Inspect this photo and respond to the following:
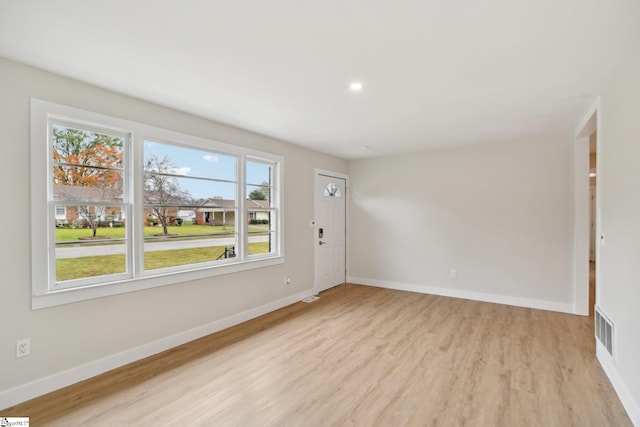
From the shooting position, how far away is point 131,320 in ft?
9.45

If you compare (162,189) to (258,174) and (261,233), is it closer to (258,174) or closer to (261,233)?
(258,174)

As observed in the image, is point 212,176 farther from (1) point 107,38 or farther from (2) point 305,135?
(1) point 107,38

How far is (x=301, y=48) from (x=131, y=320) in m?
2.88

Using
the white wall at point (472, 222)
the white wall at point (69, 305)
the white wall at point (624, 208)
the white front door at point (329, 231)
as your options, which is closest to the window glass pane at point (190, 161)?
the white wall at point (69, 305)

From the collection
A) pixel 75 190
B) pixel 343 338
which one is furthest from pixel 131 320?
pixel 343 338

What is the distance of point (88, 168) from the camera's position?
8.91 ft

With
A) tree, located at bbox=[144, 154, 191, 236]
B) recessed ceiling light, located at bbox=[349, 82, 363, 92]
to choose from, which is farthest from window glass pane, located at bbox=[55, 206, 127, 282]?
recessed ceiling light, located at bbox=[349, 82, 363, 92]

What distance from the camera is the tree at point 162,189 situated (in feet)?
10.3

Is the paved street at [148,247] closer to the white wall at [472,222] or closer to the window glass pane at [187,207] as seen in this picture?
the window glass pane at [187,207]

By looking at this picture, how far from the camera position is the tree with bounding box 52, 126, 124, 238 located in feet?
8.37

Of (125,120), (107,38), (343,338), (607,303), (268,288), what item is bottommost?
(343,338)

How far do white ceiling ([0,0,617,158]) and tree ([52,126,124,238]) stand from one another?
51cm

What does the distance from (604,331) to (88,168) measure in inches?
191

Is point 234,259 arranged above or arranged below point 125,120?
below
